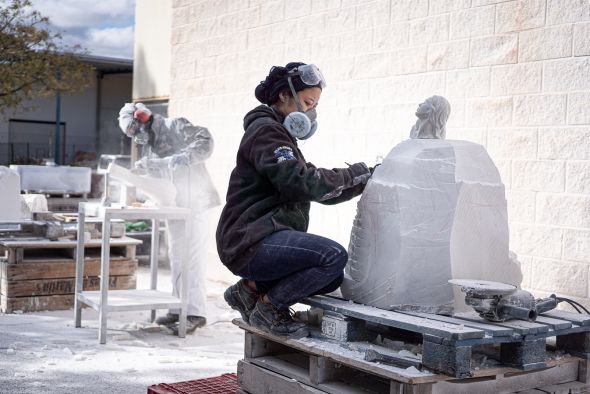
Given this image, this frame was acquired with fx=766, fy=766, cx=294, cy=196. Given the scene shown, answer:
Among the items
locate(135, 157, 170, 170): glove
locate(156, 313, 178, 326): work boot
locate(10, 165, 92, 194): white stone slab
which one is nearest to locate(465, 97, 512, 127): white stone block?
locate(135, 157, 170, 170): glove

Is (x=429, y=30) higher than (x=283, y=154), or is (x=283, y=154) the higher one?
(x=429, y=30)

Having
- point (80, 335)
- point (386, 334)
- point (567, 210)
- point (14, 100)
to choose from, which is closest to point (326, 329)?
point (386, 334)

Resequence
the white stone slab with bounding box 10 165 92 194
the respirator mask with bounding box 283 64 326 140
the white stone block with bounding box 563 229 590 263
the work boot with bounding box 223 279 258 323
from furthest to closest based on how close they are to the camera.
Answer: the white stone slab with bounding box 10 165 92 194 → the white stone block with bounding box 563 229 590 263 → the work boot with bounding box 223 279 258 323 → the respirator mask with bounding box 283 64 326 140

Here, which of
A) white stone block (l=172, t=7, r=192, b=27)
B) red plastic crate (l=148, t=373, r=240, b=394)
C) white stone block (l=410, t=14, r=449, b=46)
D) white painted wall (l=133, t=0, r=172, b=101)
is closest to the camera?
red plastic crate (l=148, t=373, r=240, b=394)

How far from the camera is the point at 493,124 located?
6145mm

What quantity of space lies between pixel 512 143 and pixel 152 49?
7.10 metres

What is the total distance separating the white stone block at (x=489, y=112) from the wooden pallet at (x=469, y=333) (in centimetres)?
266

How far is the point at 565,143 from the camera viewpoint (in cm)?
560

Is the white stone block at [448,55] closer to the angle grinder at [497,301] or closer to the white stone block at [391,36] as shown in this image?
the white stone block at [391,36]

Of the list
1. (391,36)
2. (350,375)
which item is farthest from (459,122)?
(350,375)

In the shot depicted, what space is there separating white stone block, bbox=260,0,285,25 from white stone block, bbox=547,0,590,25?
3522 mm

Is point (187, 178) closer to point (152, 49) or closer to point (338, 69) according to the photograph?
point (338, 69)

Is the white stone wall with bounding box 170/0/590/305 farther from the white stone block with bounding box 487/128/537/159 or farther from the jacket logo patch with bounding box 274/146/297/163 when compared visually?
the jacket logo patch with bounding box 274/146/297/163

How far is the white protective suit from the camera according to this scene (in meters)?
6.87
